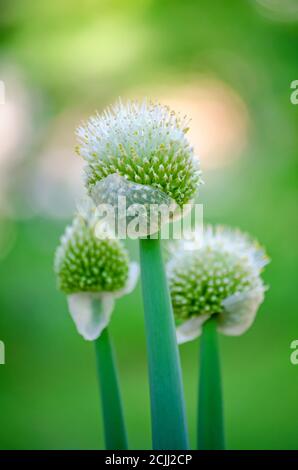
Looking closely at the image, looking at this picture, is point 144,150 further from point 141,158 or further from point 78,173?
point 78,173

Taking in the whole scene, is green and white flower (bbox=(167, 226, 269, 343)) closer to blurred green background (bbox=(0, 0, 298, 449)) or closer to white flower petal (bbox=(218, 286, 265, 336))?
white flower petal (bbox=(218, 286, 265, 336))

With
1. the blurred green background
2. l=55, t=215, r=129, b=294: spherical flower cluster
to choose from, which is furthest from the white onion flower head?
the blurred green background

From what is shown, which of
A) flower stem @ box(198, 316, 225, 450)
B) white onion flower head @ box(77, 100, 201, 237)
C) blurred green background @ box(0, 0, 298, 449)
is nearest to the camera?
white onion flower head @ box(77, 100, 201, 237)

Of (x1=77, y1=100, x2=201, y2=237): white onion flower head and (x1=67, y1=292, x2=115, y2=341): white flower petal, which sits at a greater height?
(x1=77, y1=100, x2=201, y2=237): white onion flower head

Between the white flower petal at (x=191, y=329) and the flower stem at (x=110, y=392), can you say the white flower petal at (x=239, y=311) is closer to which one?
the white flower petal at (x=191, y=329)

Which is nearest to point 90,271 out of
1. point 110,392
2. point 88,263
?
point 88,263

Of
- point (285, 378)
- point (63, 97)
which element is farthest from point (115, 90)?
point (285, 378)
